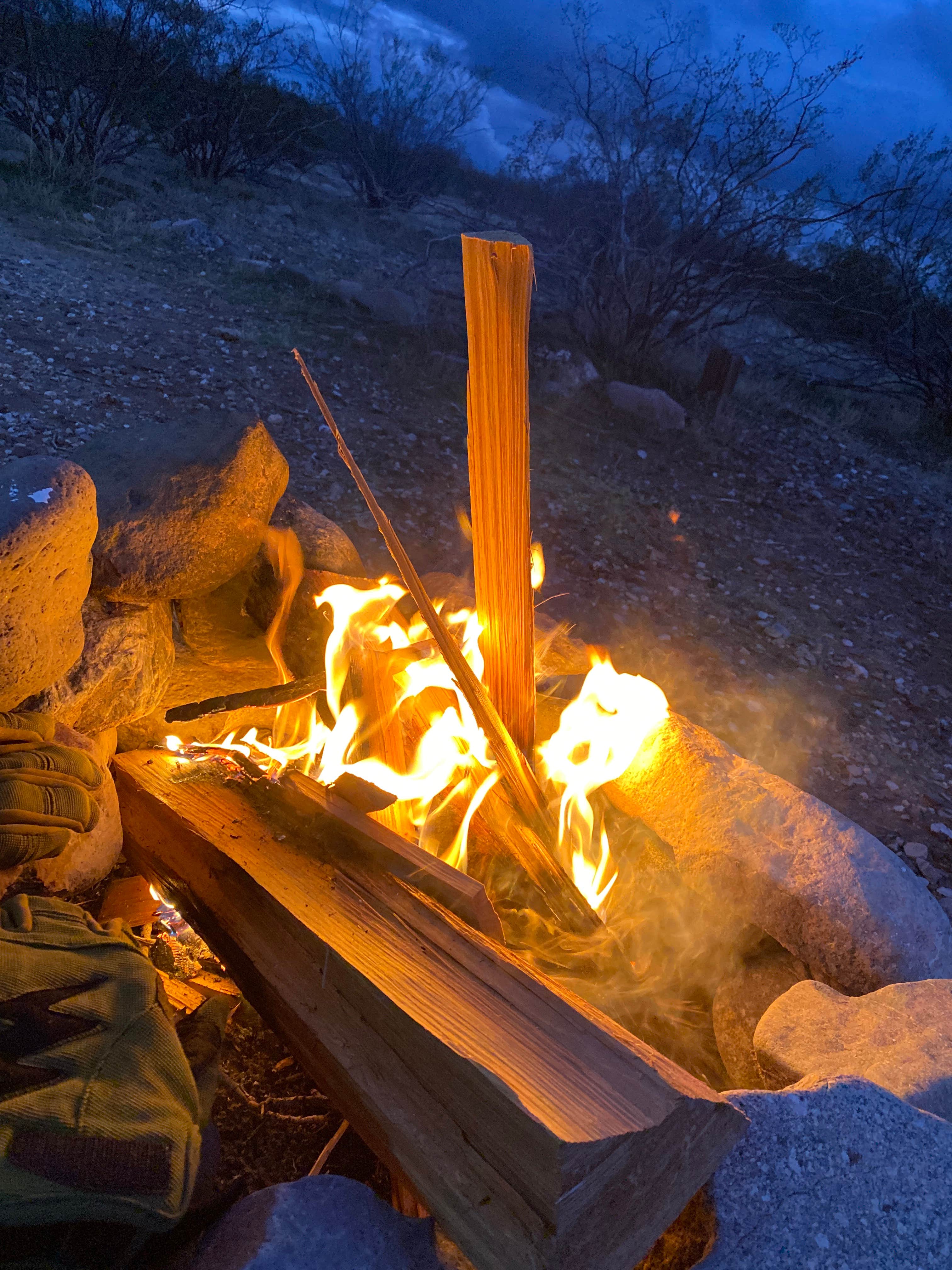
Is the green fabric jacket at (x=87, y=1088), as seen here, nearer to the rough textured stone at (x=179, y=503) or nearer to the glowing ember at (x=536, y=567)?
Answer: the rough textured stone at (x=179, y=503)

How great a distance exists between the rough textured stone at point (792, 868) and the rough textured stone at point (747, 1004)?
0.09 metres

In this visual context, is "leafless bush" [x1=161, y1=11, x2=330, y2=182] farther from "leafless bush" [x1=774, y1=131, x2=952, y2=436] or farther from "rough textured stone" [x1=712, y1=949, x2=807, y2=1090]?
"rough textured stone" [x1=712, y1=949, x2=807, y2=1090]

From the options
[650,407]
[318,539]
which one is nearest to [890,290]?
[650,407]

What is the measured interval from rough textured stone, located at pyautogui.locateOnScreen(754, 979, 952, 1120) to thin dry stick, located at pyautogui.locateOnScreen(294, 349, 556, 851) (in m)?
0.65

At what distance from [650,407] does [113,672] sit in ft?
17.5

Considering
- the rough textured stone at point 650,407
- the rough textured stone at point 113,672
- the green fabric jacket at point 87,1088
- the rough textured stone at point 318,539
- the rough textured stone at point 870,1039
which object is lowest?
the rough textured stone at point 113,672

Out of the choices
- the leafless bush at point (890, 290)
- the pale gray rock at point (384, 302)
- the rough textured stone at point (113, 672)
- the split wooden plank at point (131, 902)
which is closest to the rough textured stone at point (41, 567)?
the rough textured stone at point (113, 672)

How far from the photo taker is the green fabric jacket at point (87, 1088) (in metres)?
0.98

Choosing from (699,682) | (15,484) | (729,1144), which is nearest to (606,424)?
(699,682)

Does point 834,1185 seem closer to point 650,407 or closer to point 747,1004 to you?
point 747,1004

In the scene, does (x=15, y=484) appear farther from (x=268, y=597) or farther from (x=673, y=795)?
(x=673, y=795)

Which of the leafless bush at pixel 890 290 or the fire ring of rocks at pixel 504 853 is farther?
the leafless bush at pixel 890 290

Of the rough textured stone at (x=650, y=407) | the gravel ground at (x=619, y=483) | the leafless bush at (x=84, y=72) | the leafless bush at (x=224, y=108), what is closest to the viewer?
the gravel ground at (x=619, y=483)

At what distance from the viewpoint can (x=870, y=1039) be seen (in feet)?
4.98
